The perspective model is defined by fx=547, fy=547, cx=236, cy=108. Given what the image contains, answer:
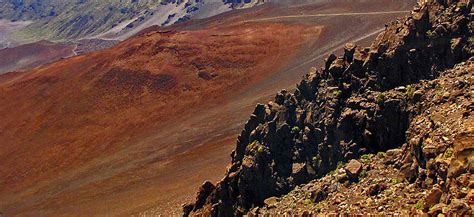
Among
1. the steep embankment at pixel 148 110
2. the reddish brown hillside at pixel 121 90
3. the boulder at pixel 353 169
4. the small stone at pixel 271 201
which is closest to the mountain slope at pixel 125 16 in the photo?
the steep embankment at pixel 148 110

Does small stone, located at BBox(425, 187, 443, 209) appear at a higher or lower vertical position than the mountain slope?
higher

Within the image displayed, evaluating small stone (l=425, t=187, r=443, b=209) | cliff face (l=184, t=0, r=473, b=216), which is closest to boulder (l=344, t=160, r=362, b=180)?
cliff face (l=184, t=0, r=473, b=216)

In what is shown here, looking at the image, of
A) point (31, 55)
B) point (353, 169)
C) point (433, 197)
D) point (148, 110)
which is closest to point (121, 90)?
point (148, 110)

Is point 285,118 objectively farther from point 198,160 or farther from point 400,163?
point 198,160

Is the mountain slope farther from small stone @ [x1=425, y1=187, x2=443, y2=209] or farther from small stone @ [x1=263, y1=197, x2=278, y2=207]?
small stone @ [x1=425, y1=187, x2=443, y2=209]

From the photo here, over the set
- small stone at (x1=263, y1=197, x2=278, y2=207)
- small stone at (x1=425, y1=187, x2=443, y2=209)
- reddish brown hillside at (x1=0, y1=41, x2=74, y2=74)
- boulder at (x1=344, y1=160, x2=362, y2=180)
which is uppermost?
small stone at (x1=425, y1=187, x2=443, y2=209)

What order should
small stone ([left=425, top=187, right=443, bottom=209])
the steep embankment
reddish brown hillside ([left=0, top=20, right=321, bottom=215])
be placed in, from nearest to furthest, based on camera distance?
small stone ([left=425, top=187, right=443, bottom=209]) < the steep embankment < reddish brown hillside ([left=0, top=20, right=321, bottom=215])

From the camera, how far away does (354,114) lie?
53.4 ft

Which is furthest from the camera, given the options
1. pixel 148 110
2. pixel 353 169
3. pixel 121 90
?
pixel 121 90

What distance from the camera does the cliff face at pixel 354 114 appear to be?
A: 15.0 metres

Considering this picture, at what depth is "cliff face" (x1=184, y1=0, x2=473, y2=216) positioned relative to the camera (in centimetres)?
1495

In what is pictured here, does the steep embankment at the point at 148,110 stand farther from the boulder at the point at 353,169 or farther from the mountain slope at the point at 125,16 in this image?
the mountain slope at the point at 125,16

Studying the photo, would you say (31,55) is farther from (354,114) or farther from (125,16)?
(354,114)

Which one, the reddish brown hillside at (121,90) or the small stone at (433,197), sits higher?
the small stone at (433,197)
